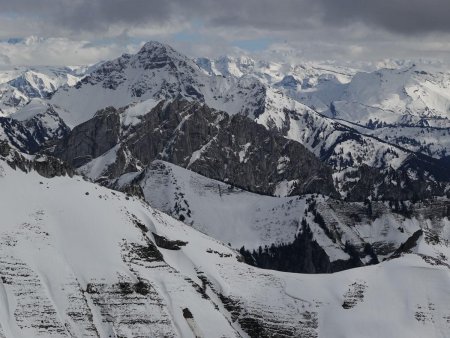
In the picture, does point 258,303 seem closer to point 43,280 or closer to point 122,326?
point 122,326

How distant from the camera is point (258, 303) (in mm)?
174375

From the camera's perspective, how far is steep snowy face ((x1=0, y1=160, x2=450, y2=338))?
151 m

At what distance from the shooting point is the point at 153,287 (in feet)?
536

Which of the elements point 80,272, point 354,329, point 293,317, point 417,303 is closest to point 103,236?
point 80,272

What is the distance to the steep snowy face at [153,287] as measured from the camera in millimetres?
150750

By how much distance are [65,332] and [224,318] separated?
3844cm

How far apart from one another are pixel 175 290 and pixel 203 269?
20.2 metres

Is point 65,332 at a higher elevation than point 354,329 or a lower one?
higher

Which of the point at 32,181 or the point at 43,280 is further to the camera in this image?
the point at 32,181

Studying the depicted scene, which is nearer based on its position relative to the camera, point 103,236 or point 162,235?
point 103,236

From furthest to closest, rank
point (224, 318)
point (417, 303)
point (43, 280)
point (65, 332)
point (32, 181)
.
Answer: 1. point (32, 181)
2. point (417, 303)
3. point (224, 318)
4. point (43, 280)
5. point (65, 332)

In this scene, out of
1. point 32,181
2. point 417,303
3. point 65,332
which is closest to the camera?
point 65,332

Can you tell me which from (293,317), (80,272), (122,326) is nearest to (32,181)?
(80,272)

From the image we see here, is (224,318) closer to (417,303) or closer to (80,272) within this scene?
(80,272)
